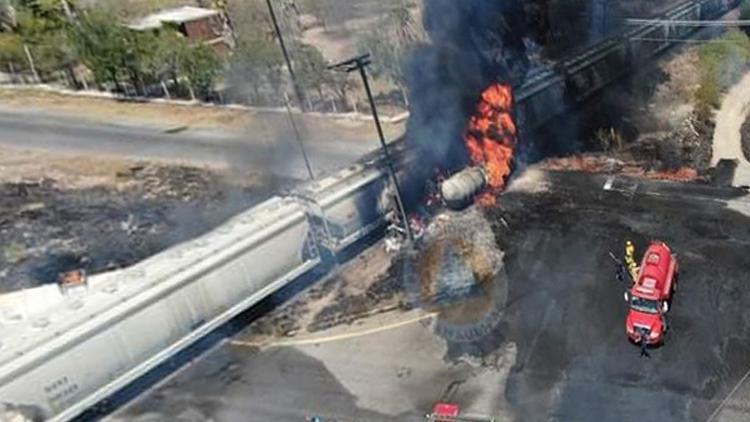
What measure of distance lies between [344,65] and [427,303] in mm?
10250

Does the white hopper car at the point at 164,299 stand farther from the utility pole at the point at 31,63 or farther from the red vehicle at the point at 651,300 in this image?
the utility pole at the point at 31,63

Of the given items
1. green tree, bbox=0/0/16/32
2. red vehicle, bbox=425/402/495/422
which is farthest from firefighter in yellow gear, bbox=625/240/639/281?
green tree, bbox=0/0/16/32

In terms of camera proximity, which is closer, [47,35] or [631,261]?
[631,261]

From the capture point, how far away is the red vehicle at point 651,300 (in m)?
26.0

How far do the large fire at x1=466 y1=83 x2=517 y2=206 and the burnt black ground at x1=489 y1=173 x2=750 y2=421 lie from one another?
1239mm

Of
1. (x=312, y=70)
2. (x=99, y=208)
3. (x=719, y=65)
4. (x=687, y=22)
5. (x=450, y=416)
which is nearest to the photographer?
(x=450, y=416)

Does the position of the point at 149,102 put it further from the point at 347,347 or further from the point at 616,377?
the point at 616,377

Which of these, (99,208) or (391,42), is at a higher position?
(391,42)

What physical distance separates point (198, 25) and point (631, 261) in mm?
44117

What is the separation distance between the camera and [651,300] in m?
26.4

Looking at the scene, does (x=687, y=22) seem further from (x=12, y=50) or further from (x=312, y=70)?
(x=12, y=50)

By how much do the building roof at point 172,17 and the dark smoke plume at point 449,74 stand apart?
3041 cm

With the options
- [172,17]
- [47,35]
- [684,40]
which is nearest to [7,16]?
[47,35]

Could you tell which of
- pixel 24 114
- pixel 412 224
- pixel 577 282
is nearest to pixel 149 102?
pixel 24 114
